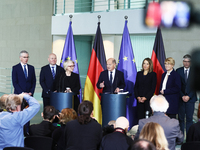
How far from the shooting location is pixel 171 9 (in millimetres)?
6422

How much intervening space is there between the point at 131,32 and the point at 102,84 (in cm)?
324

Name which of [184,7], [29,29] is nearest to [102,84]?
[184,7]

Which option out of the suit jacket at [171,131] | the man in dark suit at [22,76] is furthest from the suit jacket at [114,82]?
the suit jacket at [171,131]

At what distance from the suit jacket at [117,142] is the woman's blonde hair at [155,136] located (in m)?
0.34

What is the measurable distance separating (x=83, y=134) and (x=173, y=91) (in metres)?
2.45

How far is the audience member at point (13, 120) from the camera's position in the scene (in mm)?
2773

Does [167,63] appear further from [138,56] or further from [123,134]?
[138,56]

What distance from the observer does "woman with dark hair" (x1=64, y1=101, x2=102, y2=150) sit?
283cm

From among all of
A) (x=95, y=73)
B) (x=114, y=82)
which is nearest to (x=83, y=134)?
(x=114, y=82)

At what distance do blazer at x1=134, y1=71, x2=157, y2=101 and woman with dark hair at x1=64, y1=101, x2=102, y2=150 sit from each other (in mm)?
2288

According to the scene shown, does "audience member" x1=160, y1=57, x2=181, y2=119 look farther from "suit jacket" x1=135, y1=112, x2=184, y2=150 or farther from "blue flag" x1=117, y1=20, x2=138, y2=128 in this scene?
"suit jacket" x1=135, y1=112, x2=184, y2=150

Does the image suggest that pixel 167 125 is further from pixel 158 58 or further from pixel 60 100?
pixel 158 58

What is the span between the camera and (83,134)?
2.84m

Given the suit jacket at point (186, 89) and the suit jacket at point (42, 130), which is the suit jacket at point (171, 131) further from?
the suit jacket at point (186, 89)
